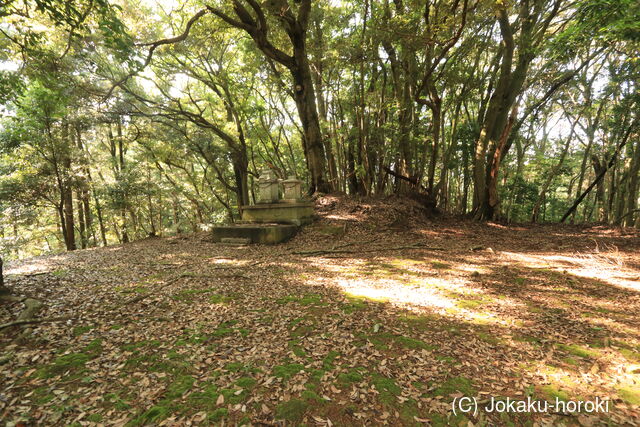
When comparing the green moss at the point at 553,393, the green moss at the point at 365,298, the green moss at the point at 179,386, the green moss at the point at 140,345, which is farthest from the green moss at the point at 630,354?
the green moss at the point at 140,345

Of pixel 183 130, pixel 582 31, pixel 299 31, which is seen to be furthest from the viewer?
pixel 183 130

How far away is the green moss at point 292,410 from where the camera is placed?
7.26 ft

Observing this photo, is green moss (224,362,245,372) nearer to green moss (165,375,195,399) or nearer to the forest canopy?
green moss (165,375,195,399)

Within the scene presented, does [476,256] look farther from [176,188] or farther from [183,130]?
[176,188]

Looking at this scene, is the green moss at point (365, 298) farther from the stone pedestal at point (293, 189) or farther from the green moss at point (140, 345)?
the stone pedestal at point (293, 189)

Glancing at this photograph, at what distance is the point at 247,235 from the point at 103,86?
10.7 metres

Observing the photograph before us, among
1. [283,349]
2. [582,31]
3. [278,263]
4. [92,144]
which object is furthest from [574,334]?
[92,144]

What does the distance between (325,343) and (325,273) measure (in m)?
2.86

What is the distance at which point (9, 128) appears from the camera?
1105cm

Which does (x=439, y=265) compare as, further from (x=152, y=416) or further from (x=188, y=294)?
(x=152, y=416)

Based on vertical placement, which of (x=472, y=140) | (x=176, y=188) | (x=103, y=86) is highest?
(x=103, y=86)

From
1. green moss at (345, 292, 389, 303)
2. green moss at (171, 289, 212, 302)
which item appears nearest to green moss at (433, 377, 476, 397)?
green moss at (345, 292, 389, 303)

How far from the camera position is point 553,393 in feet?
7.77

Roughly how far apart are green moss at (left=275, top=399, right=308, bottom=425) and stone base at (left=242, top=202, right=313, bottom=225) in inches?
310
